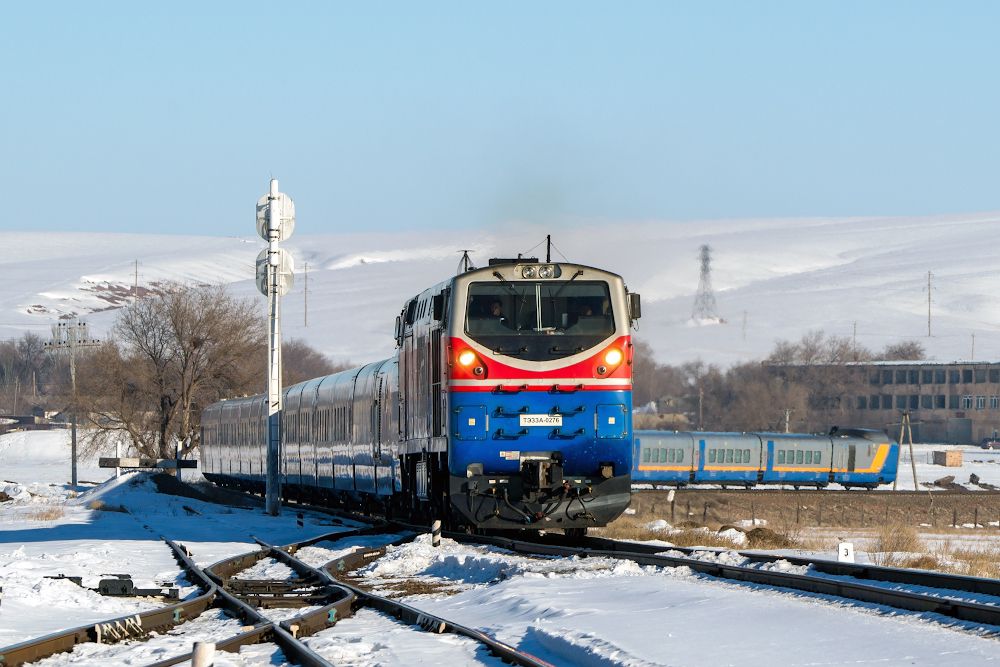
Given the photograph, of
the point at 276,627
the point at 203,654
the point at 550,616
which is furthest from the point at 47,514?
the point at 203,654

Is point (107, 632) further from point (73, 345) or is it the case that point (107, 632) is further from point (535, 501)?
point (73, 345)

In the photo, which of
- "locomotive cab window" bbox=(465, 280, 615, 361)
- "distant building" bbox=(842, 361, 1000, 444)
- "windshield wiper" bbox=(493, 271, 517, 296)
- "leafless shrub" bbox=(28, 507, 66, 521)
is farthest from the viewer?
"distant building" bbox=(842, 361, 1000, 444)

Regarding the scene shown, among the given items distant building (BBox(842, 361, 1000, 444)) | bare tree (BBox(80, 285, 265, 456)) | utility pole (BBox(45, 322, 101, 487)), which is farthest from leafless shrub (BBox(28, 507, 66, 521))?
distant building (BBox(842, 361, 1000, 444))

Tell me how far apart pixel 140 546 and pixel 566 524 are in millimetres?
7428

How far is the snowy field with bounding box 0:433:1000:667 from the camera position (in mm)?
10648

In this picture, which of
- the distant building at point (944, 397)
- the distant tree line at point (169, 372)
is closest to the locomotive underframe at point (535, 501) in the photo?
the distant tree line at point (169, 372)

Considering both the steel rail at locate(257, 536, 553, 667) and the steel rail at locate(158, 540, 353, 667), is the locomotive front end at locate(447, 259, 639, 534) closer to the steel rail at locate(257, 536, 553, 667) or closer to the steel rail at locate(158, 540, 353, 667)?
the steel rail at locate(257, 536, 553, 667)

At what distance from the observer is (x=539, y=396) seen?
70.9ft

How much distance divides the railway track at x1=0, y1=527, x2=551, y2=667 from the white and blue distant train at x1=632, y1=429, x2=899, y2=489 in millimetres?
60172

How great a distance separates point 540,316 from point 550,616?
30.6 feet

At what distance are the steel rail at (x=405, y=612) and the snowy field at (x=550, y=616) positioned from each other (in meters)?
0.13

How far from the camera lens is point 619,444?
2189 centimetres

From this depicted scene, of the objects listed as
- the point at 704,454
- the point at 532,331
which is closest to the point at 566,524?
the point at 532,331

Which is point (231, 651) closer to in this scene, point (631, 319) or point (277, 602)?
point (277, 602)
